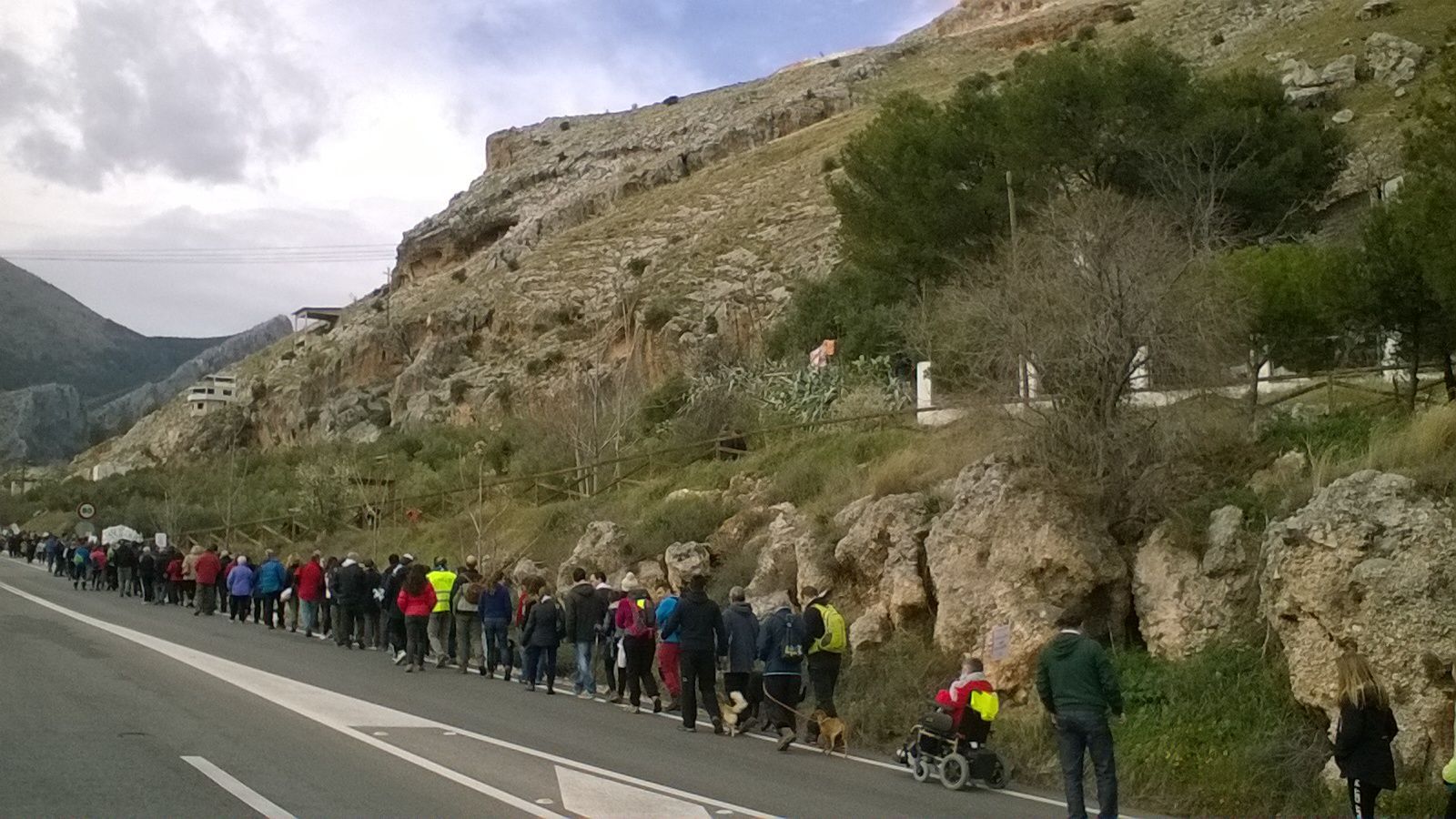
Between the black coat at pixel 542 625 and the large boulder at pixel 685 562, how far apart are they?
414 centimetres

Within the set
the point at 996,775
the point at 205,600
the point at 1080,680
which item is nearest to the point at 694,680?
the point at 996,775

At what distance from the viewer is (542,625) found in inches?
685

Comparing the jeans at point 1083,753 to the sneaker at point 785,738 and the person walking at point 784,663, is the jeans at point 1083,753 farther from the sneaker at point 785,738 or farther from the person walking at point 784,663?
the person walking at point 784,663

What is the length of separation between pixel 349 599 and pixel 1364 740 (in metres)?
16.7

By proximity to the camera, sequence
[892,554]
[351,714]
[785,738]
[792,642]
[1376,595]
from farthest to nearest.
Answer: [892,554] < [792,642] < [351,714] < [785,738] < [1376,595]

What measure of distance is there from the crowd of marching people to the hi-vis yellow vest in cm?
2

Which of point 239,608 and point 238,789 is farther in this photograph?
point 239,608

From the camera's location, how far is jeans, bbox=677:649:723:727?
1459cm

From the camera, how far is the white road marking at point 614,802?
9.38m

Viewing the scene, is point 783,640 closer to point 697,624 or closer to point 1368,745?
point 697,624

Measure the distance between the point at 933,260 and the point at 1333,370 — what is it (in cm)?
1378

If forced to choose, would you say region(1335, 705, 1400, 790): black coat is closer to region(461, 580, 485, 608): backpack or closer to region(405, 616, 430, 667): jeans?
region(461, 580, 485, 608): backpack

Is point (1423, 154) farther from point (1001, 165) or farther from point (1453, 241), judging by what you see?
point (1001, 165)

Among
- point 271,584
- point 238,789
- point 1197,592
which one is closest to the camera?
point 238,789
